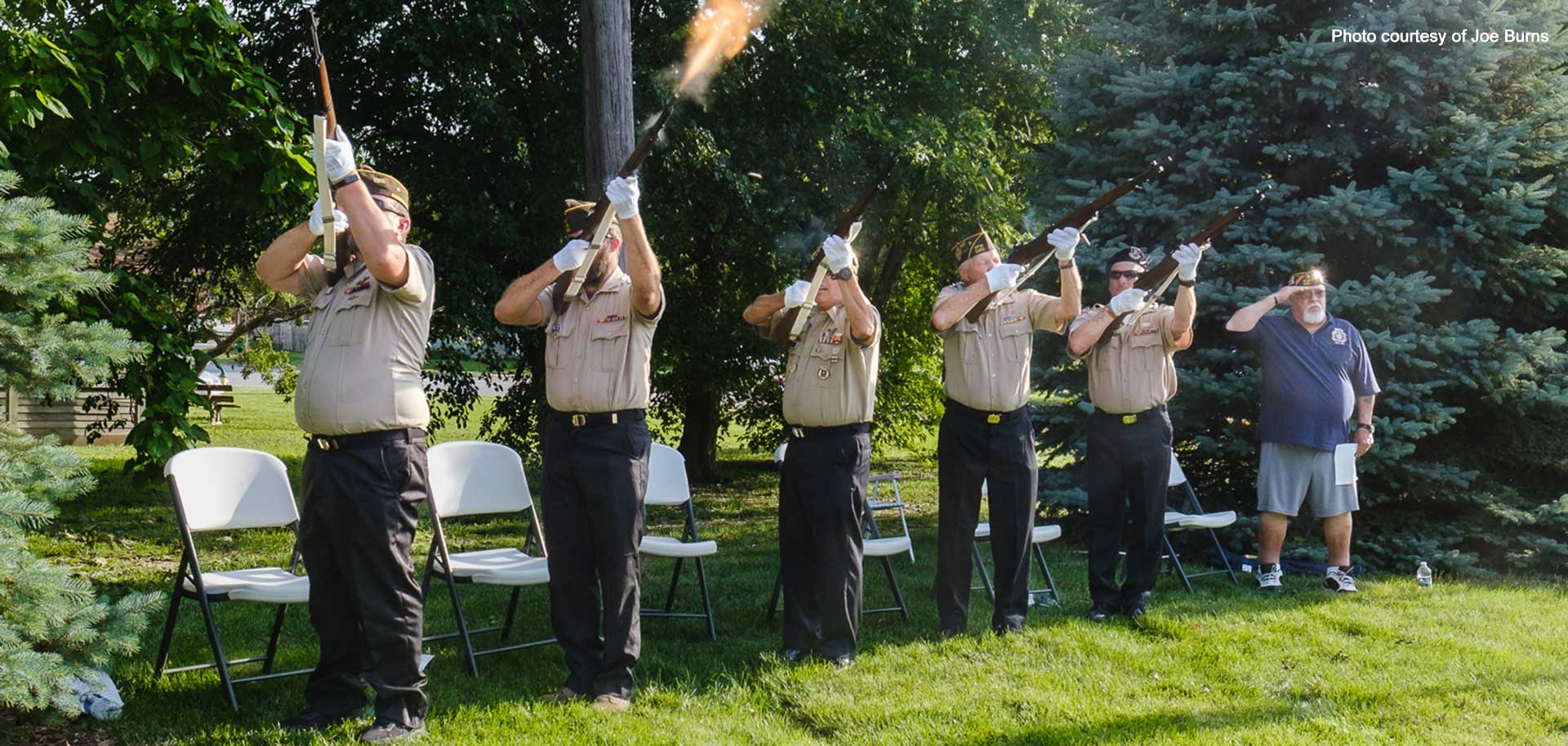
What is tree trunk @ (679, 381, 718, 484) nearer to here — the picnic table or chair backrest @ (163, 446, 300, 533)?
chair backrest @ (163, 446, 300, 533)

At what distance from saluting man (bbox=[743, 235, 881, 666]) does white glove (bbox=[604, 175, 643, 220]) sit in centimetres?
106

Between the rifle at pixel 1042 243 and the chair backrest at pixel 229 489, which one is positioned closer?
the chair backrest at pixel 229 489

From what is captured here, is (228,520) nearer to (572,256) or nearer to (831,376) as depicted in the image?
(572,256)

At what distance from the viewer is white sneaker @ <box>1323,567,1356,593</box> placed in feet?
24.7

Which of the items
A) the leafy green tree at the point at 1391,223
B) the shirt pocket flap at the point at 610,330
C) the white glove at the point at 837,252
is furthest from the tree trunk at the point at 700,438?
the shirt pocket flap at the point at 610,330

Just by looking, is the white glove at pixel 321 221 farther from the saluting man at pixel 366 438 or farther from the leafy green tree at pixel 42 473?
the leafy green tree at pixel 42 473

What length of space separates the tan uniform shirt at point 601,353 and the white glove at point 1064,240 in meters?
2.06

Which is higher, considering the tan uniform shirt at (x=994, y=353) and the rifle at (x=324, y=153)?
the rifle at (x=324, y=153)

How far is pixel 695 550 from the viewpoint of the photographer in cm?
612

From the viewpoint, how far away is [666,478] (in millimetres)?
6863

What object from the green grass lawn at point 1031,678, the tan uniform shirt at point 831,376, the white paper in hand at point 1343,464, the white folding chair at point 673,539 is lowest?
the green grass lawn at point 1031,678

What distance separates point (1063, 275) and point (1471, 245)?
160 inches

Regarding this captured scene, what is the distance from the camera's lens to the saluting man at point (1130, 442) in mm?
6805

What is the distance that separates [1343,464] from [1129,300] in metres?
2.07
